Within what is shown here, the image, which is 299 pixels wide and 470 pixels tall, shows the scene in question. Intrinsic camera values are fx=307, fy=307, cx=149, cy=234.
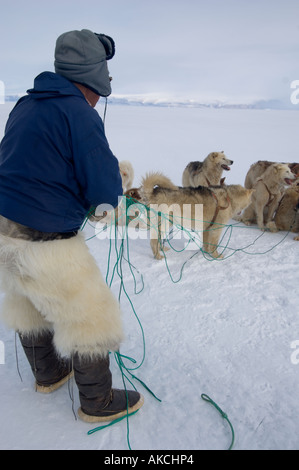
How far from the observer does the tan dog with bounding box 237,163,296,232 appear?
4457mm

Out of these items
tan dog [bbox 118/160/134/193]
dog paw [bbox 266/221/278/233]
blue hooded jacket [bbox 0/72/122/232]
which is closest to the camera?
blue hooded jacket [bbox 0/72/122/232]

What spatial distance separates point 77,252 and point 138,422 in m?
1.08

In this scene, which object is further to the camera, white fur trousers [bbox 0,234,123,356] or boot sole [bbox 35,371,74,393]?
boot sole [bbox 35,371,74,393]

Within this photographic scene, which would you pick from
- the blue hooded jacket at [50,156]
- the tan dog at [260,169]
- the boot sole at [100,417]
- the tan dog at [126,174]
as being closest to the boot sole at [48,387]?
the boot sole at [100,417]

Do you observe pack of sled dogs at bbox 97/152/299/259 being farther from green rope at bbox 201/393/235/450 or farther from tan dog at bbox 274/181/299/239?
green rope at bbox 201/393/235/450

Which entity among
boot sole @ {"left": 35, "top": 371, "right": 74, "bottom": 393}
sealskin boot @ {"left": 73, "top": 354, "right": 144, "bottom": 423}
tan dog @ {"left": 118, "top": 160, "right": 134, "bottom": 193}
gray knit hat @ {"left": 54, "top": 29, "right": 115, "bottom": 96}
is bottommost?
boot sole @ {"left": 35, "top": 371, "right": 74, "bottom": 393}

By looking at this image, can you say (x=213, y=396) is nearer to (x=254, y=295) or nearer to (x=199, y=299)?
(x=199, y=299)

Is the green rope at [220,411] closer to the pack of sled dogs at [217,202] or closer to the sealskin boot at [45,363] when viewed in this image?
the sealskin boot at [45,363]

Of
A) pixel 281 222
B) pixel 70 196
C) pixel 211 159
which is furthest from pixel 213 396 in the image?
pixel 211 159

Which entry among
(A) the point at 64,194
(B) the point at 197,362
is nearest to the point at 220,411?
(B) the point at 197,362

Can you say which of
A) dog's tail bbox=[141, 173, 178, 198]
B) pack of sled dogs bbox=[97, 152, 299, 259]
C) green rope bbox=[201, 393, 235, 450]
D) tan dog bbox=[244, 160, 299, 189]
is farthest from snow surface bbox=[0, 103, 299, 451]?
tan dog bbox=[244, 160, 299, 189]

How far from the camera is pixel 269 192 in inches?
181

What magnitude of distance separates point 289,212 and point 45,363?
4.07m

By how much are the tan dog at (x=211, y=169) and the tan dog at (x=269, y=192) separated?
78 cm
